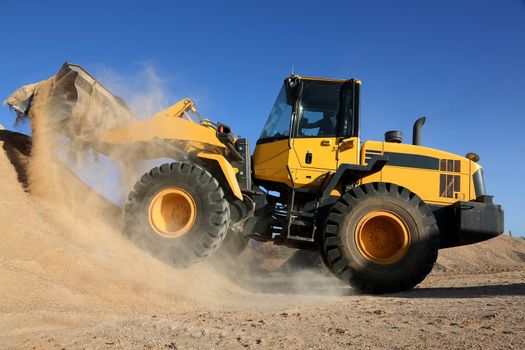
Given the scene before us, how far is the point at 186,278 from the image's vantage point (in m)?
5.41

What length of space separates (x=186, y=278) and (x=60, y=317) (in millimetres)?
2232

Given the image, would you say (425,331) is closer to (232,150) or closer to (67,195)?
(232,150)

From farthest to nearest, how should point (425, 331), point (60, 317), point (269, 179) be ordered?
1. point (269, 179)
2. point (60, 317)
3. point (425, 331)

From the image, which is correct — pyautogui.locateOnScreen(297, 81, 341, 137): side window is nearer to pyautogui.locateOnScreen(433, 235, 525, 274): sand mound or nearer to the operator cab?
the operator cab

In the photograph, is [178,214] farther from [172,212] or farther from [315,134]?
[315,134]

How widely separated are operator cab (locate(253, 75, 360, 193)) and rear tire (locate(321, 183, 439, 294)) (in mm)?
702

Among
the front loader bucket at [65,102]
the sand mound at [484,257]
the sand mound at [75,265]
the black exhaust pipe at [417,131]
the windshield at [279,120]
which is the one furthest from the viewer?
the sand mound at [484,257]

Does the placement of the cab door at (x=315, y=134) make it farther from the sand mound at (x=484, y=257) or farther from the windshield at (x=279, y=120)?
the sand mound at (x=484, y=257)

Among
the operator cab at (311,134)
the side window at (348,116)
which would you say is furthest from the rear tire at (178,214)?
the side window at (348,116)

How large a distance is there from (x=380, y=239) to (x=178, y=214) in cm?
285

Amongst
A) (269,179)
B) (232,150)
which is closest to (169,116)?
(232,150)

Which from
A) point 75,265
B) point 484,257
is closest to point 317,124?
point 75,265

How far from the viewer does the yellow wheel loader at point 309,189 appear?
5801mm

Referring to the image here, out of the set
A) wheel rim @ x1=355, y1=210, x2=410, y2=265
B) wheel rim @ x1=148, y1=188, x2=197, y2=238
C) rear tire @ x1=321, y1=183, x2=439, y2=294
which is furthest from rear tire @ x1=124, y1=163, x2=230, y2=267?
wheel rim @ x1=355, y1=210, x2=410, y2=265
